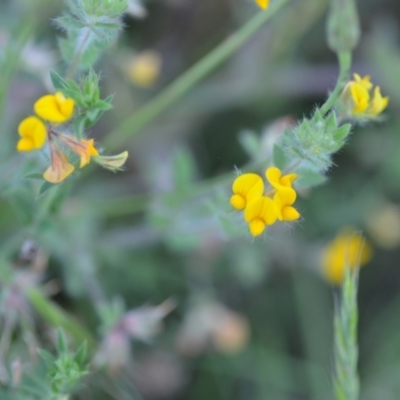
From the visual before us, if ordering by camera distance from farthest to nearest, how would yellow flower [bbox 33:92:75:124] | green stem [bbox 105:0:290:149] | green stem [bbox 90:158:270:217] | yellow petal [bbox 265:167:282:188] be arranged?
green stem [bbox 90:158:270:217], green stem [bbox 105:0:290:149], yellow petal [bbox 265:167:282:188], yellow flower [bbox 33:92:75:124]

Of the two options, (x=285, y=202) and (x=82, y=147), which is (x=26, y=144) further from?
(x=285, y=202)

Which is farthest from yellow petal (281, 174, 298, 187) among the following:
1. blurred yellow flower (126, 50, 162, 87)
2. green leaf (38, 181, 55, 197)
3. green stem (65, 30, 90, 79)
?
blurred yellow flower (126, 50, 162, 87)

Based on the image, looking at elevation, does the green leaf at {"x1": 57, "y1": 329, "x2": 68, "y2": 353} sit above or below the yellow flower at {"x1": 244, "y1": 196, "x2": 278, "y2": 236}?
below

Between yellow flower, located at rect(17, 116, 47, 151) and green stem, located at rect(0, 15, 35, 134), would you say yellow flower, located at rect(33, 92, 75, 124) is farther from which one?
green stem, located at rect(0, 15, 35, 134)

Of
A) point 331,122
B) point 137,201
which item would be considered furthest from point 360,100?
point 137,201

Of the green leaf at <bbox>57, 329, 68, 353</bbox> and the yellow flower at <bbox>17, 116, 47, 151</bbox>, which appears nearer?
the yellow flower at <bbox>17, 116, 47, 151</bbox>

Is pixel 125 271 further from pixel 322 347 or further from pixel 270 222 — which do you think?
pixel 270 222

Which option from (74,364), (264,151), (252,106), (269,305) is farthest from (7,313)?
(252,106)

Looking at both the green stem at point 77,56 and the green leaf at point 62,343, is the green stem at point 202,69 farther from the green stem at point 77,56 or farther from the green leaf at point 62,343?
the green leaf at point 62,343

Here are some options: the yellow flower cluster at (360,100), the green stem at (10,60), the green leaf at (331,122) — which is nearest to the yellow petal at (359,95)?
the yellow flower cluster at (360,100)
